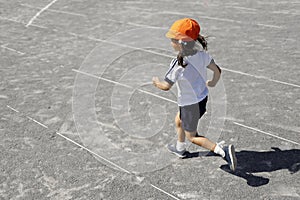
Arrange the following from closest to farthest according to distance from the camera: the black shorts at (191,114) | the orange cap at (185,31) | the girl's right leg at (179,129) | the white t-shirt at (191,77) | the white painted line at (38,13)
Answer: the orange cap at (185,31) < the white t-shirt at (191,77) < the black shorts at (191,114) < the girl's right leg at (179,129) < the white painted line at (38,13)

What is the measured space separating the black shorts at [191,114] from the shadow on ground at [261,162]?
64 cm

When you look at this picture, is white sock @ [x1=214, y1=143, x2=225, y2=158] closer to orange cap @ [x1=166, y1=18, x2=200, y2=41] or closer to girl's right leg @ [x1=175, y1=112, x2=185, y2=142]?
girl's right leg @ [x1=175, y1=112, x2=185, y2=142]

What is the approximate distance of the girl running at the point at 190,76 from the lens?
4.20 m

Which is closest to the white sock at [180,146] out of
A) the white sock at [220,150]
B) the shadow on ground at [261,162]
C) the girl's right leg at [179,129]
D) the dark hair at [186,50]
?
the girl's right leg at [179,129]

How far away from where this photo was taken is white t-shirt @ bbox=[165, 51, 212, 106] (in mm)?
4340

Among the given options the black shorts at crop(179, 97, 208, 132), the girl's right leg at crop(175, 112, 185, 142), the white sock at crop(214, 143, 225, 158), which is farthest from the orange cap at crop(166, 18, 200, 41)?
the white sock at crop(214, 143, 225, 158)

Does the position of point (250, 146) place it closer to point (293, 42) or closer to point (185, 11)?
point (293, 42)

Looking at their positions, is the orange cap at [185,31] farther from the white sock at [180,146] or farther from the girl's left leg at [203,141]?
the white sock at [180,146]

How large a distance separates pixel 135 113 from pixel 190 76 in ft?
6.93

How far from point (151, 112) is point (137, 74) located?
1806 mm

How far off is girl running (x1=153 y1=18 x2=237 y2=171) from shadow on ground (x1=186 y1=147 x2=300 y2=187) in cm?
28

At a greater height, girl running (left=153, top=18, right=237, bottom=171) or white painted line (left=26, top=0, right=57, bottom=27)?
girl running (left=153, top=18, right=237, bottom=171)

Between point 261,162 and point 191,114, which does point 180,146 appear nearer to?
point 191,114

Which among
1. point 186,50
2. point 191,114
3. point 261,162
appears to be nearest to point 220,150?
point 191,114
